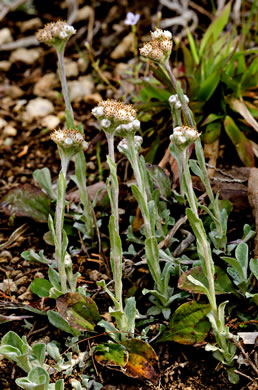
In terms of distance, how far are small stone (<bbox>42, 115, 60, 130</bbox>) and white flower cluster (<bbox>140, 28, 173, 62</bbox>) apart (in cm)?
172

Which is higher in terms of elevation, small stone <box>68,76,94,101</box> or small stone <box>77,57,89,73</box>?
small stone <box>77,57,89,73</box>

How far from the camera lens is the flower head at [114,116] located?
1.97 m

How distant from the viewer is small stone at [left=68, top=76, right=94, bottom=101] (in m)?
3.96

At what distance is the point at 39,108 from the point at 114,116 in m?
2.04

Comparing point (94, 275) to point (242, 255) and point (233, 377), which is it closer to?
point (242, 255)

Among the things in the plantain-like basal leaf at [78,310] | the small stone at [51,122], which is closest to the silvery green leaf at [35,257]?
the plantain-like basal leaf at [78,310]

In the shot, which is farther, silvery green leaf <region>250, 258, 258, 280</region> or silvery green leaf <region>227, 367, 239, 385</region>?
silvery green leaf <region>250, 258, 258, 280</region>

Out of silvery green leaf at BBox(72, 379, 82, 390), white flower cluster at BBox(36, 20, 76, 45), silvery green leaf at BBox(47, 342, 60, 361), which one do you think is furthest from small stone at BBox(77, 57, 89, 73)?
silvery green leaf at BBox(72, 379, 82, 390)

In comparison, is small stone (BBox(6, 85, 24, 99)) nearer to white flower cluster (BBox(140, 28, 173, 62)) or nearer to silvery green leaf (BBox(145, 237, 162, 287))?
white flower cluster (BBox(140, 28, 173, 62))

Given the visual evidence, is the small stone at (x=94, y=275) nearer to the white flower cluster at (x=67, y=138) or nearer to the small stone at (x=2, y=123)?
the white flower cluster at (x=67, y=138)

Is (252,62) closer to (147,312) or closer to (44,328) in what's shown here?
(147,312)

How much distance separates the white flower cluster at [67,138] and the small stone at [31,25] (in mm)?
2837

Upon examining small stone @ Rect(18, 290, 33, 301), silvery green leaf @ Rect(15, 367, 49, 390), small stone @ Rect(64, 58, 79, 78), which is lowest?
small stone @ Rect(18, 290, 33, 301)

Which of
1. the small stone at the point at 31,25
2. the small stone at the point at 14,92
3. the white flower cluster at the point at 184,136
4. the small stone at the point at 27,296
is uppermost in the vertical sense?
the white flower cluster at the point at 184,136
